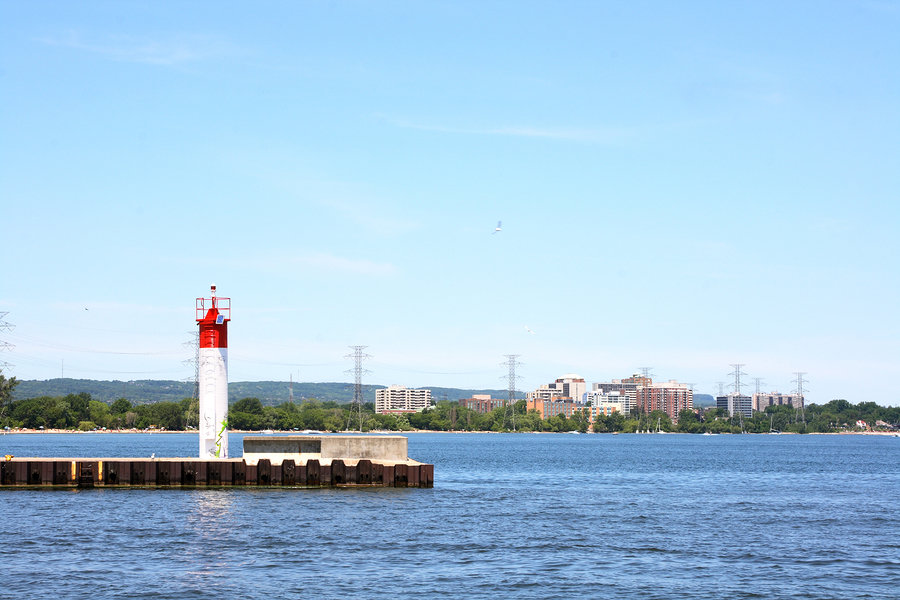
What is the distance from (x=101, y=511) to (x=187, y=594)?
61.7 ft

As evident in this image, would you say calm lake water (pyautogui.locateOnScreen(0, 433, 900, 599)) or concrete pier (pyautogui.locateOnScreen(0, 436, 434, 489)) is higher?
concrete pier (pyautogui.locateOnScreen(0, 436, 434, 489))

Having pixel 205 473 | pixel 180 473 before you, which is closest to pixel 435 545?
pixel 205 473

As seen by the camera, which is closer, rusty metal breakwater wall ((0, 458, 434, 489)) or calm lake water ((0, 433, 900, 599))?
calm lake water ((0, 433, 900, 599))

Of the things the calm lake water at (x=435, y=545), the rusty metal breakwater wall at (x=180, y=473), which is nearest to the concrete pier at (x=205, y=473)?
the rusty metal breakwater wall at (x=180, y=473)

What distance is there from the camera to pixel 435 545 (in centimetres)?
3806

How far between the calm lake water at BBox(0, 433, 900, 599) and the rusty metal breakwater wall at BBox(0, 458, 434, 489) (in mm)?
743

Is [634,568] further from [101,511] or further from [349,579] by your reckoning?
[101,511]

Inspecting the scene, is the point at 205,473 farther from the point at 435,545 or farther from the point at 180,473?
the point at 435,545

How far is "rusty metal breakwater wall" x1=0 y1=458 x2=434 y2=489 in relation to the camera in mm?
53594

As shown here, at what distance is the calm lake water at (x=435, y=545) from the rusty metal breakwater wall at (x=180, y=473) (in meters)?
0.74

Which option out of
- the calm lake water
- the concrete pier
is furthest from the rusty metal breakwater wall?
the calm lake water

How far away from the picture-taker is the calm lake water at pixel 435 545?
30.8m

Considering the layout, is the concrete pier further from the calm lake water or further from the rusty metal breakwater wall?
the calm lake water

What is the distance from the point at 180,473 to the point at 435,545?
21078 mm
